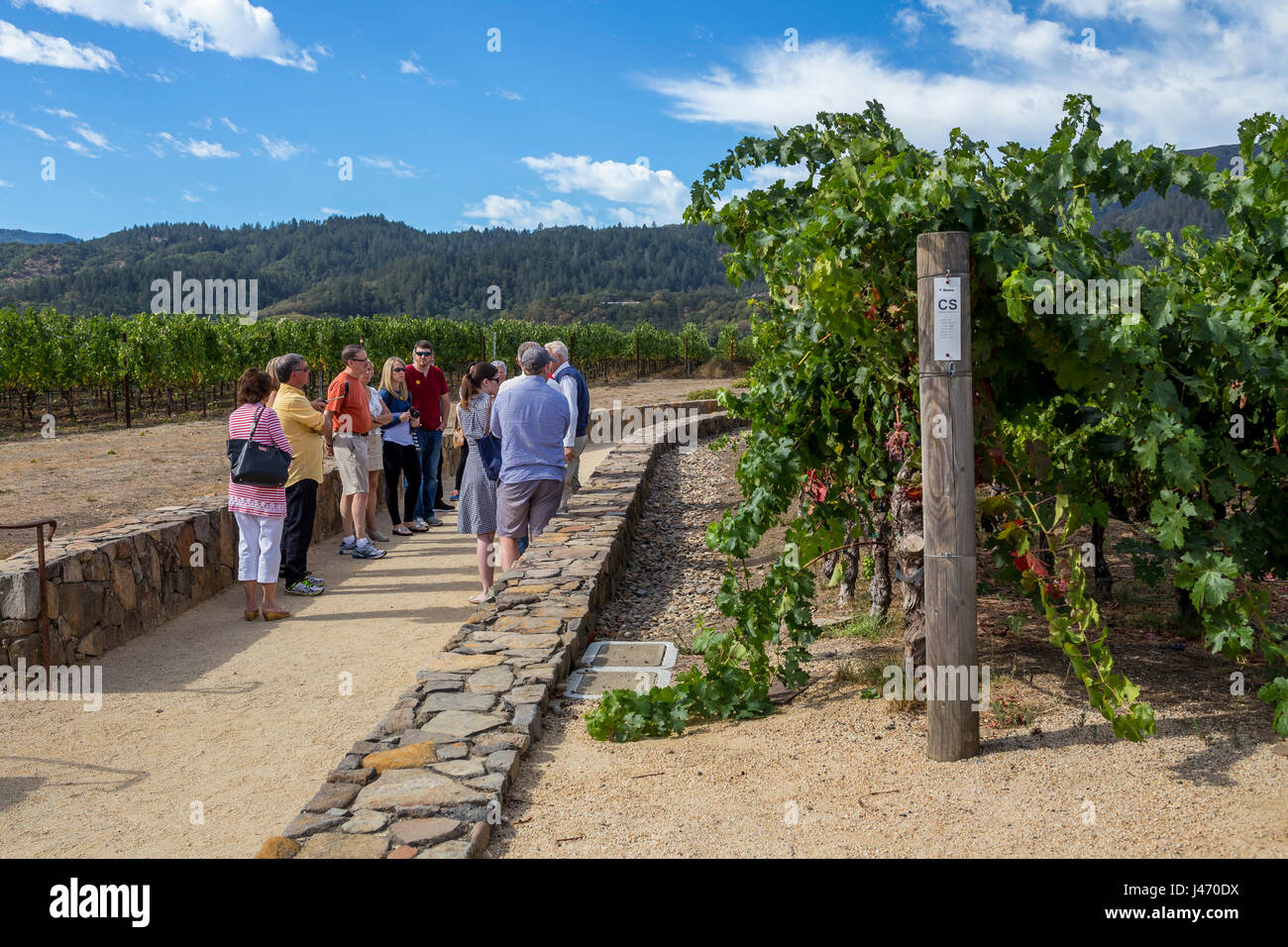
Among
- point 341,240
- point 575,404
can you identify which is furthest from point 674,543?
point 341,240

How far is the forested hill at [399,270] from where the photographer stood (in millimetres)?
114000

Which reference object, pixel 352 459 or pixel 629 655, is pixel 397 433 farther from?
pixel 629 655

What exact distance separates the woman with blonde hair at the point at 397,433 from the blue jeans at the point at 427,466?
148mm

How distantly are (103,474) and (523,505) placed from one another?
10812 millimetres

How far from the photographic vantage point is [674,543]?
29.8 feet

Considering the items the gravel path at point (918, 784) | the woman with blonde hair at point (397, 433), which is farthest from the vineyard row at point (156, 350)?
the gravel path at point (918, 784)

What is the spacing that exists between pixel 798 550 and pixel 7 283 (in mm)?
151955

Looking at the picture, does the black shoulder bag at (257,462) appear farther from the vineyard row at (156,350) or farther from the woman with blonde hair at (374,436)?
the vineyard row at (156,350)

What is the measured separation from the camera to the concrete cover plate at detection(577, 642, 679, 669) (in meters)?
5.12

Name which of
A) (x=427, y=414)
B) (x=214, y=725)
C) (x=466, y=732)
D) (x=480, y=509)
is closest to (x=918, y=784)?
(x=466, y=732)

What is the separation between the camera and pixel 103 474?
46.4 feet
